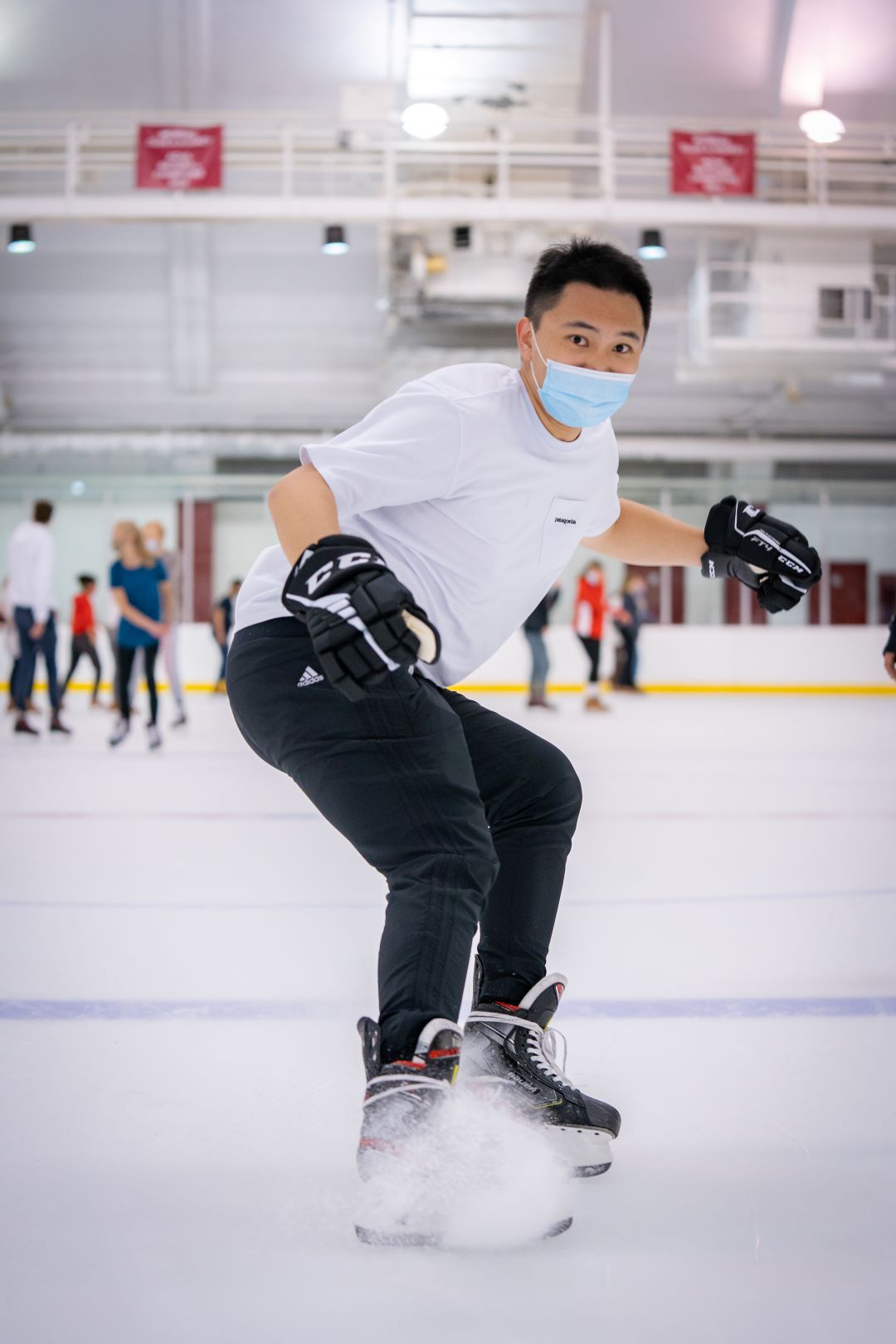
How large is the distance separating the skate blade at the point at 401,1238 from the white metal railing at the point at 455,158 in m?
12.3

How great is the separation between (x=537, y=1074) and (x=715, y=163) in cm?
1198

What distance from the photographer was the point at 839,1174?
4.42 feet

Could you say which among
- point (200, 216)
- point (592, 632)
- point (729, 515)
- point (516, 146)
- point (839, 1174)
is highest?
point (516, 146)

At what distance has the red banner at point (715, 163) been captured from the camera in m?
11.9

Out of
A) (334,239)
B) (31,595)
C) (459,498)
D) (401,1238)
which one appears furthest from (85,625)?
(401,1238)

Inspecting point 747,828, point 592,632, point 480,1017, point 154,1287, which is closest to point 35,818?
point 747,828

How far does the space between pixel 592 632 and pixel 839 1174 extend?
386 inches

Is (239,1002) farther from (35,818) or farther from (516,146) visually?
(516,146)

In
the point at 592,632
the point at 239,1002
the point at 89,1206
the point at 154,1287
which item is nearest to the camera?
the point at 154,1287

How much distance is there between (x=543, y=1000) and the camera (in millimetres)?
1568

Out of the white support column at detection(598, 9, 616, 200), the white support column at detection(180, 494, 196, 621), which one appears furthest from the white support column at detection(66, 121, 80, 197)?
the white support column at detection(598, 9, 616, 200)

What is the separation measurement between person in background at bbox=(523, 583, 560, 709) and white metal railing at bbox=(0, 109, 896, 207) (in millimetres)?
4685

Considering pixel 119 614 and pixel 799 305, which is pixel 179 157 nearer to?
pixel 119 614

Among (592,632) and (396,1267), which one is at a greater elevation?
(396,1267)
